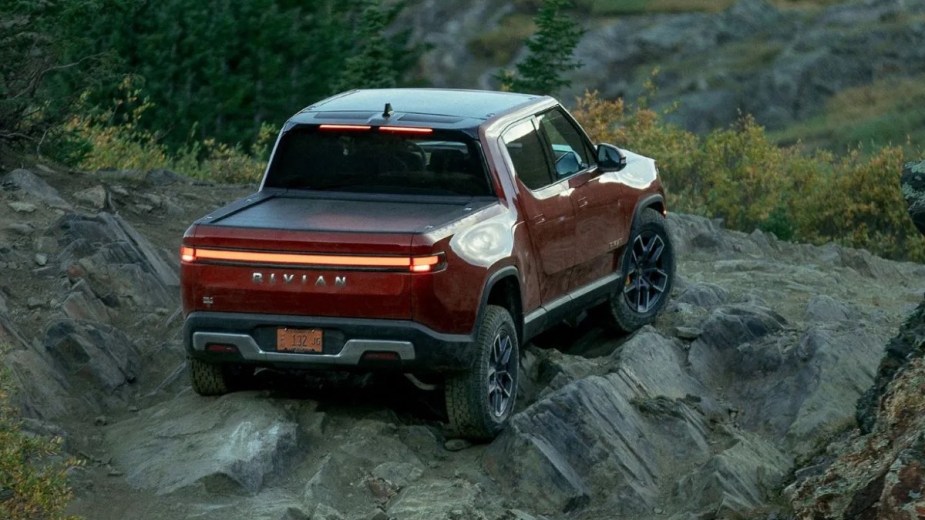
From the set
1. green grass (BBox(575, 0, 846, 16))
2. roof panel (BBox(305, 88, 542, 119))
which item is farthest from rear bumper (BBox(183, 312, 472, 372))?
green grass (BBox(575, 0, 846, 16))

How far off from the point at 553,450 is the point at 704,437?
116cm

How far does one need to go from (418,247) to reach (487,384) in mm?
997

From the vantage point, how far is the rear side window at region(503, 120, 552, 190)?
412 inches

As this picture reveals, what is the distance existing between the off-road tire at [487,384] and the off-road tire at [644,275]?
76.8 inches

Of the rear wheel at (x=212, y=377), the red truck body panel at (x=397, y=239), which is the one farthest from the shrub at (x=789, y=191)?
the rear wheel at (x=212, y=377)

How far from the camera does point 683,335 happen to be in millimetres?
11852

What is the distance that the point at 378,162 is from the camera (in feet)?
33.6

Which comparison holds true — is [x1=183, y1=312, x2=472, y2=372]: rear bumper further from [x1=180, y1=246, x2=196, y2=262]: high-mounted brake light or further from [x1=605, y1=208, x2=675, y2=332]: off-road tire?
[x1=605, y1=208, x2=675, y2=332]: off-road tire

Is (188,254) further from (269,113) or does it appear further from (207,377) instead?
(269,113)

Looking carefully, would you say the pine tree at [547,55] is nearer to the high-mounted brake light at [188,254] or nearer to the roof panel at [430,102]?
the roof panel at [430,102]

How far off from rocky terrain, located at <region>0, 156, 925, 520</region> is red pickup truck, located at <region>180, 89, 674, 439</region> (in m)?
0.38

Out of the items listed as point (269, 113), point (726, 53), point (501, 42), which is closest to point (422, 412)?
point (269, 113)

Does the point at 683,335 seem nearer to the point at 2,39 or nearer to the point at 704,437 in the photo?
the point at 704,437

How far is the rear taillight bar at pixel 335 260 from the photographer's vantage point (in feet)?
29.8
